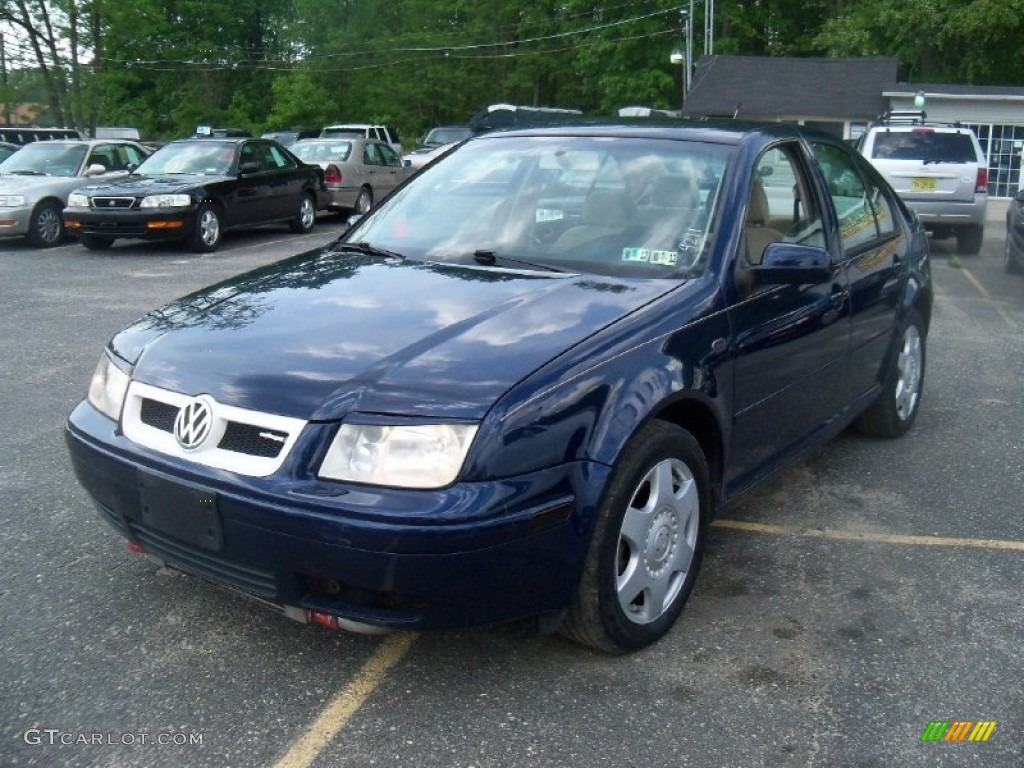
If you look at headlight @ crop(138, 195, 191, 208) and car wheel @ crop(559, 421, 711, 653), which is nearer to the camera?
car wheel @ crop(559, 421, 711, 653)

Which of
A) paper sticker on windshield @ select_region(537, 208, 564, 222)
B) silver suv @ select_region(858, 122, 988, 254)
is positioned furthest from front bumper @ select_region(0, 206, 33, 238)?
paper sticker on windshield @ select_region(537, 208, 564, 222)

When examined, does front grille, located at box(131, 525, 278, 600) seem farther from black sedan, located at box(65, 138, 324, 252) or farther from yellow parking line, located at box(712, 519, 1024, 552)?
black sedan, located at box(65, 138, 324, 252)

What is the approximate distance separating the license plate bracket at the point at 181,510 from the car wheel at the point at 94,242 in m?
11.6

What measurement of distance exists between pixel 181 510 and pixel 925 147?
1409cm

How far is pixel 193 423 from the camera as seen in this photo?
2969 mm

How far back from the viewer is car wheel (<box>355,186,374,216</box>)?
18.5 metres

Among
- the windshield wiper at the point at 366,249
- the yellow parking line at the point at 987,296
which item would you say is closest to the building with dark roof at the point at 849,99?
the yellow parking line at the point at 987,296

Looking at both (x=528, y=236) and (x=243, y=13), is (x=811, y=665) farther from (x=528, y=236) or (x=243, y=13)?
(x=243, y=13)

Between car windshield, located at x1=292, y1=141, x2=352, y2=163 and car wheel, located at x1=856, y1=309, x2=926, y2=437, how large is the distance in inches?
560

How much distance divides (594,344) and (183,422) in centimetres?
119

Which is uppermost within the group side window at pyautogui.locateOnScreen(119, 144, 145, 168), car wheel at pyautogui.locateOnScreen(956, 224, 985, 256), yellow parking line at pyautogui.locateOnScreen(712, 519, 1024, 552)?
side window at pyautogui.locateOnScreen(119, 144, 145, 168)

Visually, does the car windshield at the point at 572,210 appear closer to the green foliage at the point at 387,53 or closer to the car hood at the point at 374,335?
the car hood at the point at 374,335

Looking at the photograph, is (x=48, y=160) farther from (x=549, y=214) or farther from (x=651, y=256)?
(x=651, y=256)

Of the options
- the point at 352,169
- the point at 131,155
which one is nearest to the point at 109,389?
the point at 131,155
